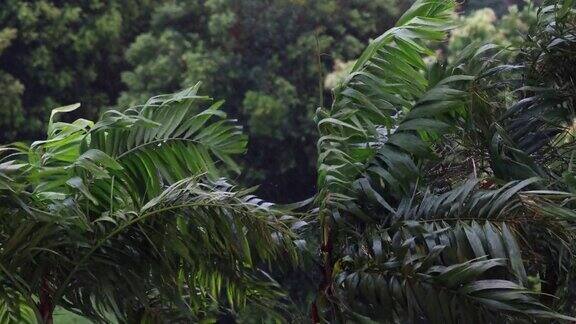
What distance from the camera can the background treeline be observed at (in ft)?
36.1

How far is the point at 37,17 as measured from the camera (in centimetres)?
1119

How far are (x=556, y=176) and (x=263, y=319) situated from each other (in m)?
1.20

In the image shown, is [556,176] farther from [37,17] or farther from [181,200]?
[37,17]

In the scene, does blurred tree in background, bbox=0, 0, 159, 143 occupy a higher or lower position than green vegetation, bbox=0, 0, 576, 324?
lower

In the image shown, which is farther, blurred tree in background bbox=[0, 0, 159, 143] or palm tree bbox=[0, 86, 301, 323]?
blurred tree in background bbox=[0, 0, 159, 143]

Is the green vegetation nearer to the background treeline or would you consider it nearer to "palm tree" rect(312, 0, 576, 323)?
"palm tree" rect(312, 0, 576, 323)

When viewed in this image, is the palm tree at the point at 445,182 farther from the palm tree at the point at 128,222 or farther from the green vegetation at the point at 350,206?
the palm tree at the point at 128,222

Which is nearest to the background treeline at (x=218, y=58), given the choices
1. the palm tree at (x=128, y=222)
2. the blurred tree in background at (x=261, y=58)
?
the blurred tree in background at (x=261, y=58)

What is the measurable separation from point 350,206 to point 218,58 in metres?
8.33

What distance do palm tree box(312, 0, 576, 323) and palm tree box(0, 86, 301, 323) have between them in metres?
0.27

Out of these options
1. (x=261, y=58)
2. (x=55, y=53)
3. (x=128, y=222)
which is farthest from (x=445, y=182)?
(x=55, y=53)

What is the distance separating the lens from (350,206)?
115 inches

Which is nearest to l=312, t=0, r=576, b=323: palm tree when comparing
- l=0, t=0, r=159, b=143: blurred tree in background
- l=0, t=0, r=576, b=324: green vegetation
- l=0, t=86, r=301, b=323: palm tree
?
l=0, t=0, r=576, b=324: green vegetation

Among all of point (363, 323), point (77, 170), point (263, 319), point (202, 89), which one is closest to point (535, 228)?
point (363, 323)
